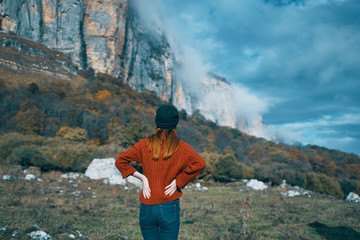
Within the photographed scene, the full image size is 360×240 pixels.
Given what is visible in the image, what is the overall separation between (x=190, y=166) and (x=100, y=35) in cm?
5755

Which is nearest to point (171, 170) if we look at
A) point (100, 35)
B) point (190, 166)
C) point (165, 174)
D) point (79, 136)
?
point (165, 174)

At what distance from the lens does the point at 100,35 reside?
52.0 meters

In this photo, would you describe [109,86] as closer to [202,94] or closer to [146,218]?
[146,218]

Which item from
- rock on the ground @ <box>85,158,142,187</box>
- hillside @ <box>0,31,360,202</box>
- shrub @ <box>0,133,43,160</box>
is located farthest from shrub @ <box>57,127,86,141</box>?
rock on the ground @ <box>85,158,142,187</box>

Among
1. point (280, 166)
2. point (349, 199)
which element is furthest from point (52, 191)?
point (280, 166)

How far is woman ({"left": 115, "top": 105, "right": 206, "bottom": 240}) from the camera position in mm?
1811

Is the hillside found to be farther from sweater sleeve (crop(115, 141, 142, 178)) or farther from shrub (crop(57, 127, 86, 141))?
sweater sleeve (crop(115, 141, 142, 178))

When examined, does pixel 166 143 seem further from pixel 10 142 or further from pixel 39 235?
pixel 10 142

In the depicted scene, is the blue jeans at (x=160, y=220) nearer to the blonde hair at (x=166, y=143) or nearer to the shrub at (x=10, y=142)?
the blonde hair at (x=166, y=143)

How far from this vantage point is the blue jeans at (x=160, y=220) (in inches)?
70.4

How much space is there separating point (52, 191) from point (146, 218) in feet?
29.5

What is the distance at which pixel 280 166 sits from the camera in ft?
97.4

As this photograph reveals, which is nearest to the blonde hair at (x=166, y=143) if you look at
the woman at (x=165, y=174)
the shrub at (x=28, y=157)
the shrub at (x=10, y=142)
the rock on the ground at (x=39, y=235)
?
the woman at (x=165, y=174)

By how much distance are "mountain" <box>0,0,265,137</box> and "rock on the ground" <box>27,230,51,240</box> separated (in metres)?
45.1
